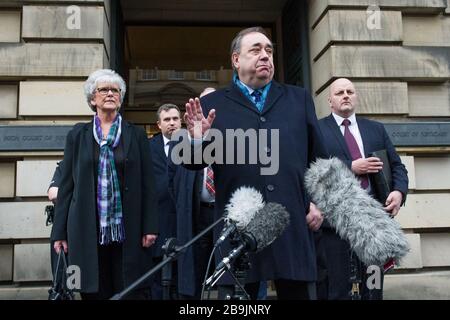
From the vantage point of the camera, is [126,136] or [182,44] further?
[182,44]

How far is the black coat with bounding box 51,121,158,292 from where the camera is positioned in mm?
3758

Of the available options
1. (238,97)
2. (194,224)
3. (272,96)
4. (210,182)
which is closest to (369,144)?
(210,182)

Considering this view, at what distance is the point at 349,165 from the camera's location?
4426mm

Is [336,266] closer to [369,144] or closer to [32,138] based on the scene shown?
[369,144]

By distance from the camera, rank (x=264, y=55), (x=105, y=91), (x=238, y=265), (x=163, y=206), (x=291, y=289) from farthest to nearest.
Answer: (x=163, y=206)
(x=105, y=91)
(x=264, y=55)
(x=291, y=289)
(x=238, y=265)

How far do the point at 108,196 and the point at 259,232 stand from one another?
70.1 inches

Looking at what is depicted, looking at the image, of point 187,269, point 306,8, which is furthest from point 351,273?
point 306,8

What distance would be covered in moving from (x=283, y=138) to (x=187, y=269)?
1.90 metres

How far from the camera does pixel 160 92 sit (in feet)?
46.7

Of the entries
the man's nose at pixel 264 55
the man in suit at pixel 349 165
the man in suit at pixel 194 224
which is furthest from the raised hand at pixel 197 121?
the man in suit at pixel 349 165

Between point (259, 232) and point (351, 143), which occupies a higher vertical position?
point (351, 143)

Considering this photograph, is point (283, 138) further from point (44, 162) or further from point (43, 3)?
point (43, 3)

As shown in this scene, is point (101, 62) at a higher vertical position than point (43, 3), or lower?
lower
